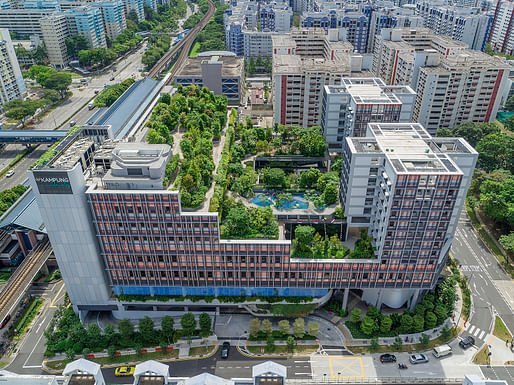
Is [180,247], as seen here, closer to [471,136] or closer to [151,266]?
[151,266]

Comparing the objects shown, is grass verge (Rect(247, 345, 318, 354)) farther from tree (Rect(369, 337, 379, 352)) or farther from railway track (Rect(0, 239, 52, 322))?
railway track (Rect(0, 239, 52, 322))

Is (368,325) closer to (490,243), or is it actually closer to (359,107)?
(490,243)

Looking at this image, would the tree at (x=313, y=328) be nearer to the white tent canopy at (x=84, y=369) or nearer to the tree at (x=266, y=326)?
the tree at (x=266, y=326)

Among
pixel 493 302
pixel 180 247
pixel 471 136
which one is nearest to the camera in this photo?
pixel 180 247

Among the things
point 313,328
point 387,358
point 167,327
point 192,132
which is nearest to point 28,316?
point 167,327

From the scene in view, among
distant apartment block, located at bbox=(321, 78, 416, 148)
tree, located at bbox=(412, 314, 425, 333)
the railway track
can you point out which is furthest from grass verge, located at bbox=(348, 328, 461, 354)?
the railway track

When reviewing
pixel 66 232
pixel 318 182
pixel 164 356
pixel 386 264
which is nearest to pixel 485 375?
pixel 386 264

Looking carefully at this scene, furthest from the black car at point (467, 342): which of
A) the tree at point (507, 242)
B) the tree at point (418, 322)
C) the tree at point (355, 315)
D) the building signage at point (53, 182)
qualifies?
the building signage at point (53, 182)
